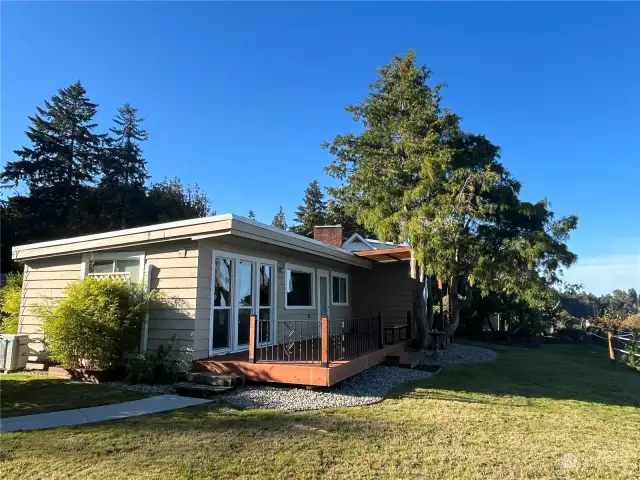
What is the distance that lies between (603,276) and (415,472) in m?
31.0

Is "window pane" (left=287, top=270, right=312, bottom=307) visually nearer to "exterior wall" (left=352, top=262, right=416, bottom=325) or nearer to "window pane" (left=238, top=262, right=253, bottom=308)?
"window pane" (left=238, top=262, right=253, bottom=308)

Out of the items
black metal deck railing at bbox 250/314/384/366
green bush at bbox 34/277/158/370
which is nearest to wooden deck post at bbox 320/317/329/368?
black metal deck railing at bbox 250/314/384/366

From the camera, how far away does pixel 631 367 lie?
13.9 metres

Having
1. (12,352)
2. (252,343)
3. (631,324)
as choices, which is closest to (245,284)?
(252,343)

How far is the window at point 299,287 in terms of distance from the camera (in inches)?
433

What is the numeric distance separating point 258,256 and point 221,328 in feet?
6.22

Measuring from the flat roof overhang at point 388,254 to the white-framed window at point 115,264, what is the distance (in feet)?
23.3

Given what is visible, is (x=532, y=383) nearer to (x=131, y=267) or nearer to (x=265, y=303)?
(x=265, y=303)

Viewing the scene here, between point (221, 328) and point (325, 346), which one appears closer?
point (325, 346)

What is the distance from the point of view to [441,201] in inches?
441

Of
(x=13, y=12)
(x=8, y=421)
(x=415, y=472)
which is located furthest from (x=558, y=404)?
(x=13, y=12)

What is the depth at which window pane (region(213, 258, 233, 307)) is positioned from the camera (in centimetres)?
848

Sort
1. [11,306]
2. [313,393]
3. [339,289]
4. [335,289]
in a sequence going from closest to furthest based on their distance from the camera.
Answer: [313,393], [11,306], [335,289], [339,289]

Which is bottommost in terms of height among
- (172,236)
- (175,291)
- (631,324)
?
(631,324)
